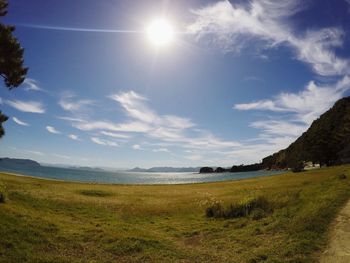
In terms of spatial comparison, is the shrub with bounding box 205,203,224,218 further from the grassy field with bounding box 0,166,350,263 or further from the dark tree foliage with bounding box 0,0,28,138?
the dark tree foliage with bounding box 0,0,28,138

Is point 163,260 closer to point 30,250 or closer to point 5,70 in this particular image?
point 30,250

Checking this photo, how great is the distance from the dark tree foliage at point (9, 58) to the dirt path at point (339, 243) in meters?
22.2

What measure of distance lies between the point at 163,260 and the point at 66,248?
502cm

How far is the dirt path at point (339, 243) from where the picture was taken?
1109cm

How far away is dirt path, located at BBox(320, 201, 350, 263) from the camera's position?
36.4ft

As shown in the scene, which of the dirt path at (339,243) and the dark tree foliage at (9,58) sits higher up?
the dark tree foliage at (9,58)

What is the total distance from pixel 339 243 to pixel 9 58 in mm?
24419

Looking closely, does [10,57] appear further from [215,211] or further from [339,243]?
[339,243]

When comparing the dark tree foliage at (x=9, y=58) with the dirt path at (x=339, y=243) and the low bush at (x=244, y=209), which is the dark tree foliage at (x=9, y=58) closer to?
the low bush at (x=244, y=209)

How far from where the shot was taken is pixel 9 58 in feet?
70.7

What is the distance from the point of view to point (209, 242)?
52.4ft

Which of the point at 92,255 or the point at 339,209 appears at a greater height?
the point at 339,209

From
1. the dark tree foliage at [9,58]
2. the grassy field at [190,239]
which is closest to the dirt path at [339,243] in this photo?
the grassy field at [190,239]

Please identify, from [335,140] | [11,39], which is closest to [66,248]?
[11,39]
